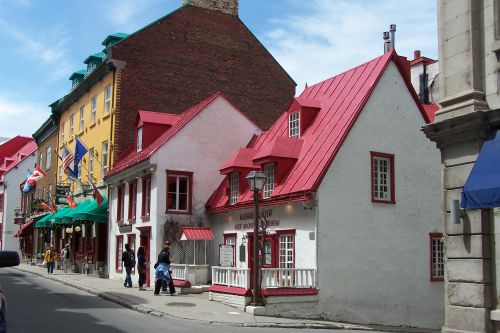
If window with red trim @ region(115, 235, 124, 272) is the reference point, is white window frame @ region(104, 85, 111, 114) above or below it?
above

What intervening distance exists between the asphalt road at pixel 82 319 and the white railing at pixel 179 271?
348 centimetres

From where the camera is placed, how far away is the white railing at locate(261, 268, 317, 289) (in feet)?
60.6

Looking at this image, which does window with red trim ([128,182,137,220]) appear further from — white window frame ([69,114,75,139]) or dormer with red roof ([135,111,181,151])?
white window frame ([69,114,75,139])

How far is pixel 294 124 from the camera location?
961 inches

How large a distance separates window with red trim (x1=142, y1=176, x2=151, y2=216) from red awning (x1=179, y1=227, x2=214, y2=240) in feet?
8.12

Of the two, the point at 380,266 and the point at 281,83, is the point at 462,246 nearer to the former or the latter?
the point at 380,266

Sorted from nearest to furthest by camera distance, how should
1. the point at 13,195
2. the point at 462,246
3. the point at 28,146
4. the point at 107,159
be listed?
the point at 462,246
the point at 107,159
the point at 13,195
the point at 28,146

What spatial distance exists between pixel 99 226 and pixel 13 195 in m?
32.6

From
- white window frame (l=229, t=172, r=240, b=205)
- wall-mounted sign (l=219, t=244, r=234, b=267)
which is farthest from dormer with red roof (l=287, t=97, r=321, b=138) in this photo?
wall-mounted sign (l=219, t=244, r=234, b=267)

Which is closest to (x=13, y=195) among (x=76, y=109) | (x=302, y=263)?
(x=76, y=109)

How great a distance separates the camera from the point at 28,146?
2677 inches

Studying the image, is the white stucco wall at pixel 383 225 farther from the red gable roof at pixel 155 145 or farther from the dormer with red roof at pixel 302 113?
the red gable roof at pixel 155 145

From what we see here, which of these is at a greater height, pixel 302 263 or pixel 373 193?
pixel 373 193

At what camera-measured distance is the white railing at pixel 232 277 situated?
1883 centimetres
